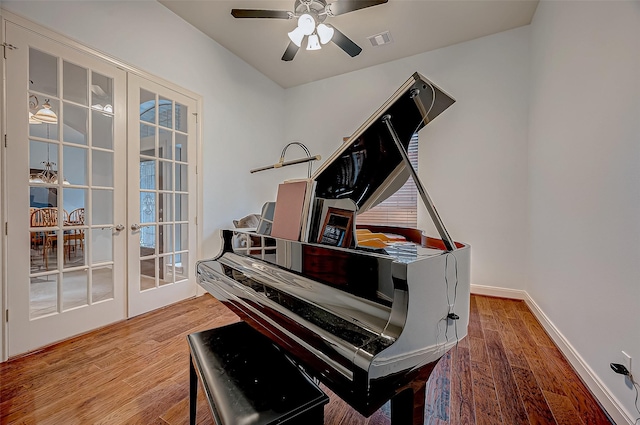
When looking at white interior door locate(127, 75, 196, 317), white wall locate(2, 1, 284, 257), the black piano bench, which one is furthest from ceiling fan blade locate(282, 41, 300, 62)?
the black piano bench

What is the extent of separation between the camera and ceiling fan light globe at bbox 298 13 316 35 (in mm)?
2389

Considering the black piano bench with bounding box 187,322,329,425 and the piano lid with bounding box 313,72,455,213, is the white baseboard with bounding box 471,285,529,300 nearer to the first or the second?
the piano lid with bounding box 313,72,455,213

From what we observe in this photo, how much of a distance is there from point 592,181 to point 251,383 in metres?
2.20

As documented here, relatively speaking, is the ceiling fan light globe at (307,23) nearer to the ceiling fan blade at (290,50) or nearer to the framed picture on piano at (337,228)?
the ceiling fan blade at (290,50)

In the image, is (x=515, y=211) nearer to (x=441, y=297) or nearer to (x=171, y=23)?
(x=441, y=297)

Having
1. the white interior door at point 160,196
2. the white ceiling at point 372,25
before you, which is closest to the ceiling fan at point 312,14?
the white ceiling at point 372,25

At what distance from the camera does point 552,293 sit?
230 centimetres

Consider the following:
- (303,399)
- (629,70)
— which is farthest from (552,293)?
(303,399)

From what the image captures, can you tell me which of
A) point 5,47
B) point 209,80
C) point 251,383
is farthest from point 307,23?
point 251,383

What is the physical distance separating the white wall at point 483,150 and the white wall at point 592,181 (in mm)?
555

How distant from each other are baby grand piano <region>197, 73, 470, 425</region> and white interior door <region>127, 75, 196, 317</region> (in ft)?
4.34

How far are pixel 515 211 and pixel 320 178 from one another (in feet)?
9.19

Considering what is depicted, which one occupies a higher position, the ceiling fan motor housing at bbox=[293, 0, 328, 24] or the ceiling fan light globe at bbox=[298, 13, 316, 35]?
the ceiling fan motor housing at bbox=[293, 0, 328, 24]

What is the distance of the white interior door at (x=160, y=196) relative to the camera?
2598 millimetres
